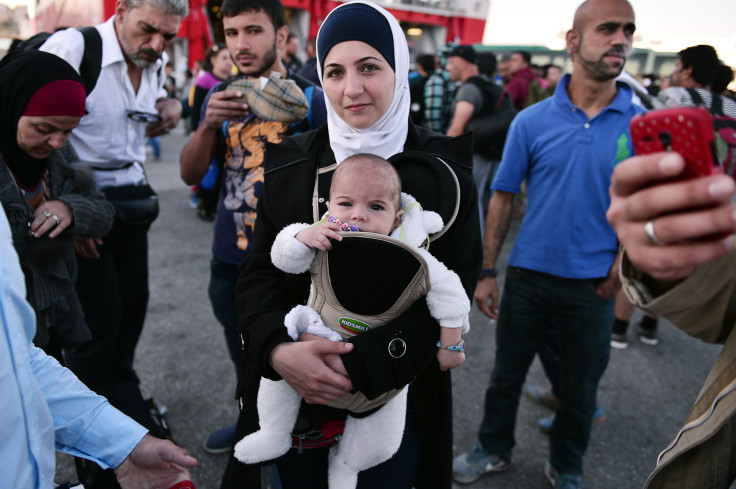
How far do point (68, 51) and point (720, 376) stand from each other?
2822mm

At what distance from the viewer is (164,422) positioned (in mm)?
2703

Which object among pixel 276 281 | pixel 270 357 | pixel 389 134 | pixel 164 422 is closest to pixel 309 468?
→ pixel 270 357

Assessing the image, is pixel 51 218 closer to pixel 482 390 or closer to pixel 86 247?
pixel 86 247

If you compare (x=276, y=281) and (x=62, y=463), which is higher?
(x=276, y=281)

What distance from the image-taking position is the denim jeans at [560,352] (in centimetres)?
224

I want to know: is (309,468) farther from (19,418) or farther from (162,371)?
(162,371)

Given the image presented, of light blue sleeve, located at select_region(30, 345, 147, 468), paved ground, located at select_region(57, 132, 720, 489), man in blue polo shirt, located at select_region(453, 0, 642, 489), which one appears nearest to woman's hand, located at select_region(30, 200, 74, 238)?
light blue sleeve, located at select_region(30, 345, 147, 468)

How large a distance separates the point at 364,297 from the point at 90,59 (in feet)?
6.62

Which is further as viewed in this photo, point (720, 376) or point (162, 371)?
point (162, 371)

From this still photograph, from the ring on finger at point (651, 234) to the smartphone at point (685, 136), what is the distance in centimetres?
8

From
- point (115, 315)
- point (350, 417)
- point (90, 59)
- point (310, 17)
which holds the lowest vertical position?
point (115, 315)

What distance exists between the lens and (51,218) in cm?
192

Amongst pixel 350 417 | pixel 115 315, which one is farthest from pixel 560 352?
pixel 115 315

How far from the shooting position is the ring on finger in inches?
27.7
